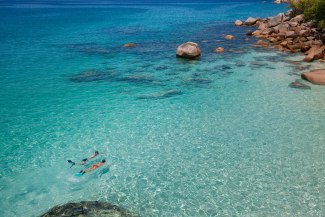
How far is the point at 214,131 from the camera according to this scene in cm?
1616

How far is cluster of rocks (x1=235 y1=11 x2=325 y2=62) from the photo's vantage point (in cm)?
2978

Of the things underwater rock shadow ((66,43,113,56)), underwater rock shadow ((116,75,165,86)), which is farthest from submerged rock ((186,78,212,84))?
underwater rock shadow ((66,43,113,56))

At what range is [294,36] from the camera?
35844mm

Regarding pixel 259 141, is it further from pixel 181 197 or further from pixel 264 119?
pixel 181 197

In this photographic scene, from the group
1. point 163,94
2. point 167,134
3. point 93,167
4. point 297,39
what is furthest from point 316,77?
point 93,167

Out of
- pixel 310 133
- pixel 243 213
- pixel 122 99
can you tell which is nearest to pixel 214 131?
pixel 310 133

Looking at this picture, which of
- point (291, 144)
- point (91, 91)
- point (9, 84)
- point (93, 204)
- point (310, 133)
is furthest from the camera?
point (9, 84)

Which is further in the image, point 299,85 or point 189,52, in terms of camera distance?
point 189,52

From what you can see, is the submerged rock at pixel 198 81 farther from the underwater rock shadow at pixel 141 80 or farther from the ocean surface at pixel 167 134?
the underwater rock shadow at pixel 141 80

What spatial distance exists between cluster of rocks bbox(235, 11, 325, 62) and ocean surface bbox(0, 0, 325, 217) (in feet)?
8.47

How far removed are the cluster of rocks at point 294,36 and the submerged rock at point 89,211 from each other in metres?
24.6

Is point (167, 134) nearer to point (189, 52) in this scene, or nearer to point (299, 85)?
point (299, 85)

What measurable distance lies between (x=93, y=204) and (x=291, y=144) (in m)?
10.0

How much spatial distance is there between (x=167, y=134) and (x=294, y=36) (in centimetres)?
2739
